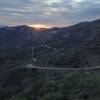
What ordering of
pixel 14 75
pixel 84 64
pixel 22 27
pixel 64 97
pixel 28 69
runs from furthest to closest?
pixel 22 27 < pixel 14 75 < pixel 28 69 < pixel 84 64 < pixel 64 97

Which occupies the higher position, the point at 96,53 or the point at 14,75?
the point at 96,53

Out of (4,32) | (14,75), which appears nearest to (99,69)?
(14,75)

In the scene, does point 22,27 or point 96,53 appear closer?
point 96,53

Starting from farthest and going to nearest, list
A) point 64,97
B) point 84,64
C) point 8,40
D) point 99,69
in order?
point 8,40 < point 84,64 < point 99,69 < point 64,97

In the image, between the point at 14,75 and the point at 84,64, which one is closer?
the point at 84,64

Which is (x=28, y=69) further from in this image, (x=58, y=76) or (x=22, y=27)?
(x=22, y=27)

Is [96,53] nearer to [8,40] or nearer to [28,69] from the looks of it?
[28,69]

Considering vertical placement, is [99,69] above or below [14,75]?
above

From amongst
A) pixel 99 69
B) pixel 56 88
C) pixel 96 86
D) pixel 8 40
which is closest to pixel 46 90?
pixel 56 88

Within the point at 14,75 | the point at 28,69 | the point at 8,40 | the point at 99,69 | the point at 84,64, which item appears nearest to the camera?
the point at 99,69
